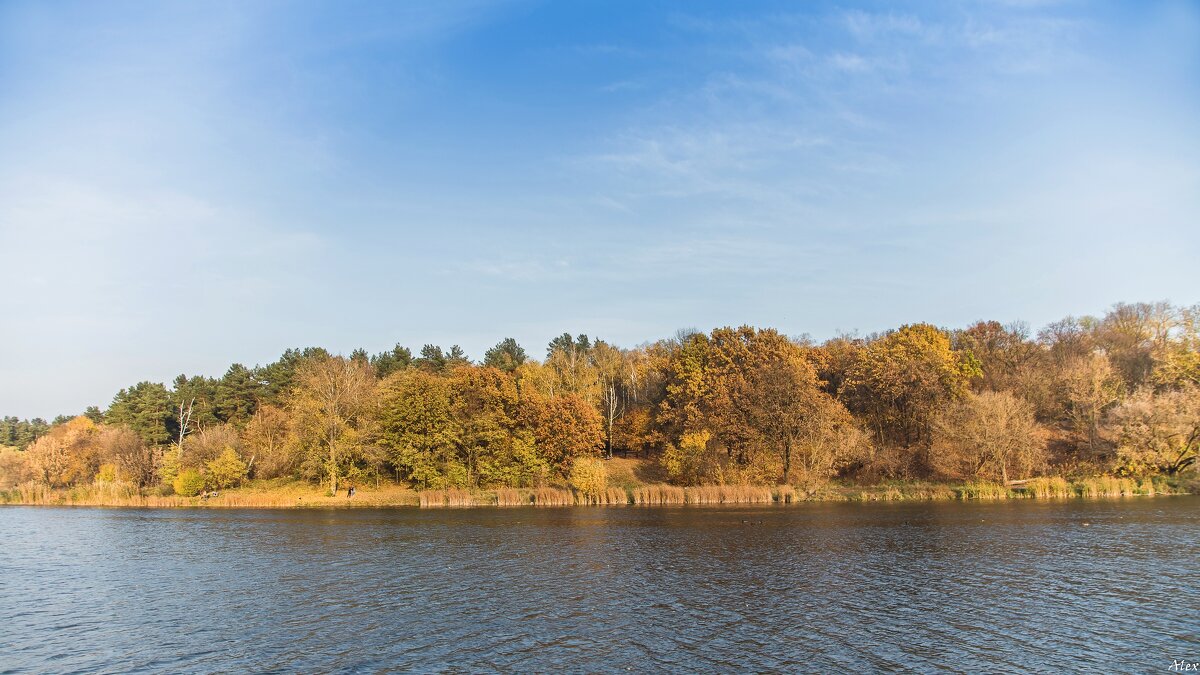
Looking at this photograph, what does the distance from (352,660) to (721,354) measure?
73596 mm

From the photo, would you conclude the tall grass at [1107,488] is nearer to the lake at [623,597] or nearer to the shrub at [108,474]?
the lake at [623,597]

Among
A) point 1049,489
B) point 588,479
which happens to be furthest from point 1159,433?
point 588,479

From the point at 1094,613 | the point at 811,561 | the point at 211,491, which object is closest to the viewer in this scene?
the point at 1094,613

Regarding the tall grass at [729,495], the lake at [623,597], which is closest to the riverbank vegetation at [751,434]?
the tall grass at [729,495]

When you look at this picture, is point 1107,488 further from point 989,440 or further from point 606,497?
point 606,497

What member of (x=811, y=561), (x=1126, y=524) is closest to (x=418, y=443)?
(x=811, y=561)

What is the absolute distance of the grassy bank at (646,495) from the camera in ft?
224

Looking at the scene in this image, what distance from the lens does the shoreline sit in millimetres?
68000

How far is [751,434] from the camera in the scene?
7756 centimetres

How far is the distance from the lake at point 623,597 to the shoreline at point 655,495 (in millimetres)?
16773

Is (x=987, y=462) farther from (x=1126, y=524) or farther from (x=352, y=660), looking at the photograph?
(x=352, y=660)

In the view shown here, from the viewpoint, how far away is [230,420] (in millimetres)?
108375

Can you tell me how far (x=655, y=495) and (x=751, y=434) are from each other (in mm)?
13814

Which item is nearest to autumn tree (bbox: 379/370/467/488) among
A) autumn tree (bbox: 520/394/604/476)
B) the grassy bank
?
the grassy bank
